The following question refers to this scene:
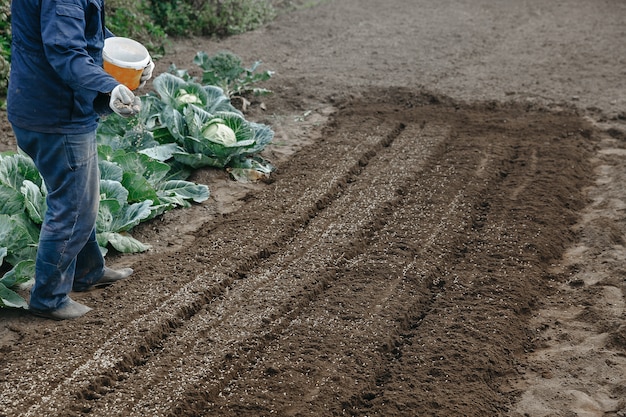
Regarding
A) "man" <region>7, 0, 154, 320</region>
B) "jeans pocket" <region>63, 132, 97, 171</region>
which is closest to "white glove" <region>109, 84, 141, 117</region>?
"man" <region>7, 0, 154, 320</region>

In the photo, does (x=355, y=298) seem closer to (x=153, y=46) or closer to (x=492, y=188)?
(x=492, y=188)

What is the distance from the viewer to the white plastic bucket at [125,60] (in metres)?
4.23

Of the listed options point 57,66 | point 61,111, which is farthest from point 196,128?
point 57,66

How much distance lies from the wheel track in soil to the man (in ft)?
1.64

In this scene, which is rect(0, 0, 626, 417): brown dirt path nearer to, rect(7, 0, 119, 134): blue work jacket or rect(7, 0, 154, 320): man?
rect(7, 0, 154, 320): man

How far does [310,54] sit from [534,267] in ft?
20.1

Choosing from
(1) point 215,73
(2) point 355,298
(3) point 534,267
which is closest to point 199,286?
(2) point 355,298

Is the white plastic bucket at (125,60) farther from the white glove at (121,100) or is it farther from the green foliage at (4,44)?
the green foliage at (4,44)

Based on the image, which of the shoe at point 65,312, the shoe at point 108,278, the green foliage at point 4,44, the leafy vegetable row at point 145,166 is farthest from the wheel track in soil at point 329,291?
the green foliage at point 4,44

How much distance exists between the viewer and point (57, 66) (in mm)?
3773

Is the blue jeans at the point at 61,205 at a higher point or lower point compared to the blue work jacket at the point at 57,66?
lower

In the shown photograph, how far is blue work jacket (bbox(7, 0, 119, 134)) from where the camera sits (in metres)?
3.74

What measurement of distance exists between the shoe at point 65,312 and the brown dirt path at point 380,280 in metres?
0.06

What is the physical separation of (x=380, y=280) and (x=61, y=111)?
2272 mm
